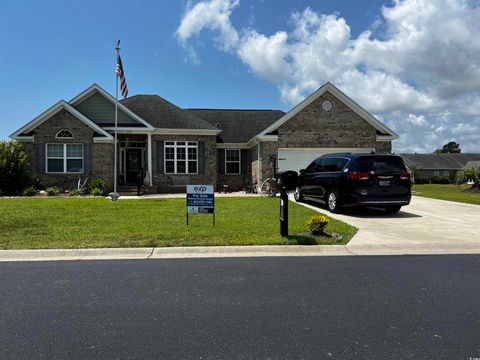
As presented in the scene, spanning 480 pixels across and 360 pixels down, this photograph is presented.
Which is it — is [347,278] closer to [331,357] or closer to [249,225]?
[331,357]

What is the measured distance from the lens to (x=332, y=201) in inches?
491

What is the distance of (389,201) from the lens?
38.5 feet

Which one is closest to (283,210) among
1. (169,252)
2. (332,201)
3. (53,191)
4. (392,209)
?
(169,252)

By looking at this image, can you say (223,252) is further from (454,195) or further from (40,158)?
(454,195)

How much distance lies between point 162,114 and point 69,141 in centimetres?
529

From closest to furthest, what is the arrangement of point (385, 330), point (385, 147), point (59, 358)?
point (59, 358)
point (385, 330)
point (385, 147)

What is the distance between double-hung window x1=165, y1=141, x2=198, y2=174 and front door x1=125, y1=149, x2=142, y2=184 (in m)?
2.03

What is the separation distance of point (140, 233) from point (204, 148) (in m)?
14.3

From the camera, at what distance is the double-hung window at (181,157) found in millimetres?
22141

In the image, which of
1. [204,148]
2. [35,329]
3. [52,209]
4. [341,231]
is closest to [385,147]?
[204,148]

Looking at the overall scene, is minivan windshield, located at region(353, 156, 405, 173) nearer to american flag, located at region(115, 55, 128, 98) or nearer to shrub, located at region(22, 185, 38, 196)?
american flag, located at region(115, 55, 128, 98)

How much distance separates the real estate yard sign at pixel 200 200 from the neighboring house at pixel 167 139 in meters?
11.3

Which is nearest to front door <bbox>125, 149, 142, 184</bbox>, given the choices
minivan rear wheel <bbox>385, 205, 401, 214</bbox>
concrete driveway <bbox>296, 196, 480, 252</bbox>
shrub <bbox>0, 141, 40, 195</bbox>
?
shrub <bbox>0, 141, 40, 195</bbox>

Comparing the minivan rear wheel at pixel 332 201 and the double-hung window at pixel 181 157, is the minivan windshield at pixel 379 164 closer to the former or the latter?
the minivan rear wheel at pixel 332 201
